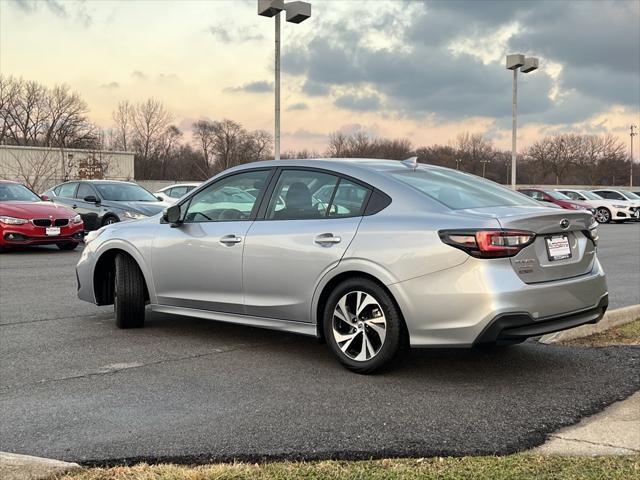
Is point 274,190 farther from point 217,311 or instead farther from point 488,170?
point 488,170

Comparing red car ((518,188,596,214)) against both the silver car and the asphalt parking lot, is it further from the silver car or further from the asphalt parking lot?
the silver car

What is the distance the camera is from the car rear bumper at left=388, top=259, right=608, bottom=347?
4449mm

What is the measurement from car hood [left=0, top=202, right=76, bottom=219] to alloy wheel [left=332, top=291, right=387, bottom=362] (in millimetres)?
10575

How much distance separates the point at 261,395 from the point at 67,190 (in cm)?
1466

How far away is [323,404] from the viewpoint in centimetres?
439

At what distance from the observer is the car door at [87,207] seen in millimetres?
16438

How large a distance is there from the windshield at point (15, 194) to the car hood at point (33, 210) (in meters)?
0.57

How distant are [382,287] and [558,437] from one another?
5.10 feet

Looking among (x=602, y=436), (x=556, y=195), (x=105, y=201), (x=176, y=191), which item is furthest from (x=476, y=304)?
(x=556, y=195)

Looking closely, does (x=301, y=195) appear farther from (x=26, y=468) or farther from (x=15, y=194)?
(x=15, y=194)

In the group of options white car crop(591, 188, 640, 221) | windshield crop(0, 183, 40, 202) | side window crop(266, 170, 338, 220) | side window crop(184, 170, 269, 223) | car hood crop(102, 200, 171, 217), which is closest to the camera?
side window crop(266, 170, 338, 220)

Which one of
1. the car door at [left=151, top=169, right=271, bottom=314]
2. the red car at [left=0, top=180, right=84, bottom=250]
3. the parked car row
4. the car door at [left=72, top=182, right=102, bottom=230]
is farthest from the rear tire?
the parked car row

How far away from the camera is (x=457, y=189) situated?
210 inches

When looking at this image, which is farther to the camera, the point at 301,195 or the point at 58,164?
the point at 58,164
